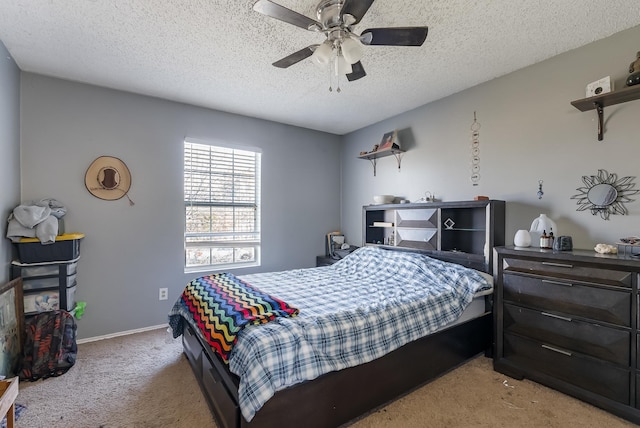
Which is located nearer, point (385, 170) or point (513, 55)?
point (513, 55)

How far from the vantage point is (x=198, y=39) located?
6.89 feet

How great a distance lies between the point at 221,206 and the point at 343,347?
257 centimetres

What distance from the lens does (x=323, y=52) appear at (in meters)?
1.67

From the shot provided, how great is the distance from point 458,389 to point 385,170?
2610mm

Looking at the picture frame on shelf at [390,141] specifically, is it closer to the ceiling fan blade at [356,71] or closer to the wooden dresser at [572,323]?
the ceiling fan blade at [356,71]

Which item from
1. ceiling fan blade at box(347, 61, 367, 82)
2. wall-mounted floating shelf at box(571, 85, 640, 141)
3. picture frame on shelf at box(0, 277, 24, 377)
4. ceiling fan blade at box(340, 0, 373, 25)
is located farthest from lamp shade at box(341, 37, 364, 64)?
picture frame on shelf at box(0, 277, 24, 377)

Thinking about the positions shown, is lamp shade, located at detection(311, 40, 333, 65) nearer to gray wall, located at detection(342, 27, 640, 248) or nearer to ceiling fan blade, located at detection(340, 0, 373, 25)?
ceiling fan blade, located at detection(340, 0, 373, 25)

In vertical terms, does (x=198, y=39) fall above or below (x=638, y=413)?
above

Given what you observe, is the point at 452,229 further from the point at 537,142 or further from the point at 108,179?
the point at 108,179

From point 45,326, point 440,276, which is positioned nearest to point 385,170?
point 440,276

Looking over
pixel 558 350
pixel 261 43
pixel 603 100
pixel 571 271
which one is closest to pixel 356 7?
pixel 261 43

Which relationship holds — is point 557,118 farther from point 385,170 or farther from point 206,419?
point 206,419

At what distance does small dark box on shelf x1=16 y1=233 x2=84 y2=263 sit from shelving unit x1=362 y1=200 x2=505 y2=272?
319 cm

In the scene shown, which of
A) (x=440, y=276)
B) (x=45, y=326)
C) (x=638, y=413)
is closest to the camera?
(x=638, y=413)
